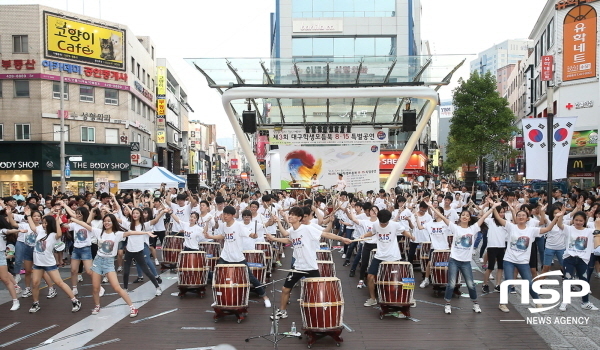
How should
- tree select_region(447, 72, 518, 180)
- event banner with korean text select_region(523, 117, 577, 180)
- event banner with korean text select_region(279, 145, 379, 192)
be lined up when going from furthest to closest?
tree select_region(447, 72, 518, 180)
event banner with korean text select_region(279, 145, 379, 192)
event banner with korean text select_region(523, 117, 577, 180)

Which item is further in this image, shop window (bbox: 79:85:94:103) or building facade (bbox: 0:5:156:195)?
shop window (bbox: 79:85:94:103)

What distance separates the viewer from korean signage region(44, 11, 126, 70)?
118 ft

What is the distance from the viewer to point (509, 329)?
8.11 m

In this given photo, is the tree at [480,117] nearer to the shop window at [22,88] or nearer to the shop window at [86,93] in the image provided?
the shop window at [86,93]

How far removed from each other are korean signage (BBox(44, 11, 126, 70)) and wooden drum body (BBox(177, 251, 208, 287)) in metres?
30.7

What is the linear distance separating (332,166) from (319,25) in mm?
24480

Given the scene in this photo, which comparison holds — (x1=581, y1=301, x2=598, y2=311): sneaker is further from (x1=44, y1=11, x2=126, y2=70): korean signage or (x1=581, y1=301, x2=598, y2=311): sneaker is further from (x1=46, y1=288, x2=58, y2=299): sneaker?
(x1=44, y1=11, x2=126, y2=70): korean signage

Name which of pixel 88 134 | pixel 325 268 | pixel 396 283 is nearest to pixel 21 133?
pixel 88 134

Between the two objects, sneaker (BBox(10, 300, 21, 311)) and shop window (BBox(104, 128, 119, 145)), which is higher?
shop window (BBox(104, 128, 119, 145))

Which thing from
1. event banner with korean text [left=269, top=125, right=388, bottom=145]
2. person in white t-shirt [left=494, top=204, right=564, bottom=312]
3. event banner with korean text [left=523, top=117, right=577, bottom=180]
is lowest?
person in white t-shirt [left=494, top=204, right=564, bottom=312]

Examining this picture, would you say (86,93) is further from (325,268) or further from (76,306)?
(325,268)

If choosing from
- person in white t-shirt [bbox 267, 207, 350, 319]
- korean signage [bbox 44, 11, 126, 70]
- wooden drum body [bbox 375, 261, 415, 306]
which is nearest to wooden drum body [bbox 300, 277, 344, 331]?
person in white t-shirt [bbox 267, 207, 350, 319]

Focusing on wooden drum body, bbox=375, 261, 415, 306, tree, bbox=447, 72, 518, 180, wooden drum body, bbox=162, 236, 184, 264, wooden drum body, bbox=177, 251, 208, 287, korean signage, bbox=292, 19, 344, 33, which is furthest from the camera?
korean signage, bbox=292, 19, 344, 33

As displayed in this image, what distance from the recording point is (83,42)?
37625mm
